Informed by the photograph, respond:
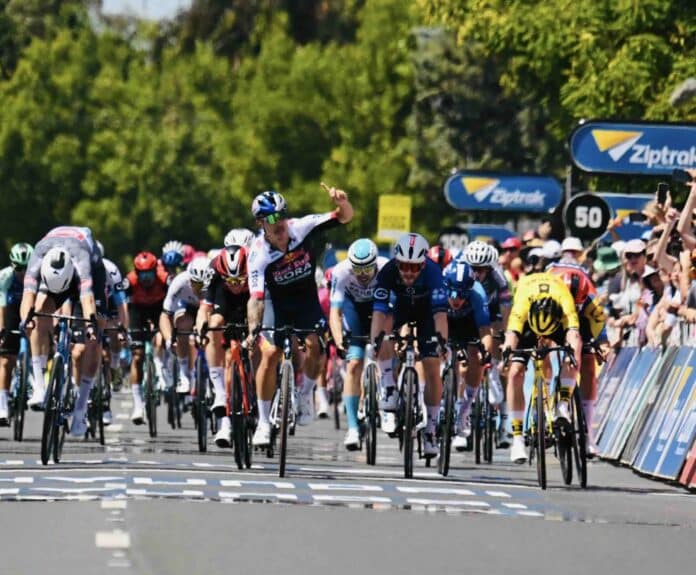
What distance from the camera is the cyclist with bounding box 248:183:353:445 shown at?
1780 centimetres

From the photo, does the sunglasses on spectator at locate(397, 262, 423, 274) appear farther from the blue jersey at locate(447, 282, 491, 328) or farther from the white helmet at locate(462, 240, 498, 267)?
the white helmet at locate(462, 240, 498, 267)

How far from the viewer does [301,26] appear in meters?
83.8

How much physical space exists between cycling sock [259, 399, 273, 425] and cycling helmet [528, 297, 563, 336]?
2.05 m

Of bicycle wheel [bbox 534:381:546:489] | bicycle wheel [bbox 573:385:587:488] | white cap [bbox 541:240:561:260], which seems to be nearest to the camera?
bicycle wheel [bbox 534:381:546:489]

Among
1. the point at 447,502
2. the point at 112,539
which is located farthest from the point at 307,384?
the point at 112,539

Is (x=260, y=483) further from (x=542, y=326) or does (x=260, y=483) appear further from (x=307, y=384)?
(x=542, y=326)

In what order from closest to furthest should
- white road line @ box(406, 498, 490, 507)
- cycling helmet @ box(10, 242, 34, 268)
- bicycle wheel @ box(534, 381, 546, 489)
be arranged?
1. white road line @ box(406, 498, 490, 507)
2. bicycle wheel @ box(534, 381, 546, 489)
3. cycling helmet @ box(10, 242, 34, 268)

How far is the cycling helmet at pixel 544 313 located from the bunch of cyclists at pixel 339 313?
1 cm

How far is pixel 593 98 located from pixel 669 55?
4.00 ft

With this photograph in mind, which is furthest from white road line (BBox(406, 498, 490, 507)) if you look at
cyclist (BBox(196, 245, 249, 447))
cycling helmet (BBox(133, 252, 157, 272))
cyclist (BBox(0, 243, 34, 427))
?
cycling helmet (BBox(133, 252, 157, 272))

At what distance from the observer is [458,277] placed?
68.9 feet

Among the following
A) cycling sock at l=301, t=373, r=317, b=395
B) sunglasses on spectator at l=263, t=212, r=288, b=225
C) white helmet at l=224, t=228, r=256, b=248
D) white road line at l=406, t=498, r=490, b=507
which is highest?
white helmet at l=224, t=228, r=256, b=248

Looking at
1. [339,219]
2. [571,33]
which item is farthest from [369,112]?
[339,219]

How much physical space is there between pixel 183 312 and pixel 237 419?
21.7 feet
